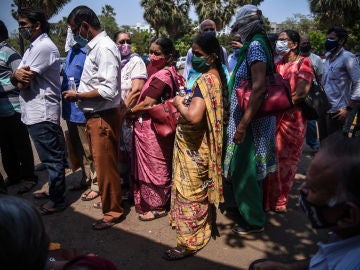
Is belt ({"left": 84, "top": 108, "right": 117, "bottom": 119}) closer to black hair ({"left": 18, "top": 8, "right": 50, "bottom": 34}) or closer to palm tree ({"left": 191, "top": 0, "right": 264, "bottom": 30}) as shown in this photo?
black hair ({"left": 18, "top": 8, "right": 50, "bottom": 34})

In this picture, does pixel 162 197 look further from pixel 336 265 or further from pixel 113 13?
pixel 113 13

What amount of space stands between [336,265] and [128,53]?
11.3 ft

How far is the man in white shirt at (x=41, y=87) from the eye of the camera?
10.6 feet

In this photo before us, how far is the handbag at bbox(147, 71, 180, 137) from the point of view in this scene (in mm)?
3081

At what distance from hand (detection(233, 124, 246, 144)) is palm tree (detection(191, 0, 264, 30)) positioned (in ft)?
102

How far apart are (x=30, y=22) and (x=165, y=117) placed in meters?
1.73

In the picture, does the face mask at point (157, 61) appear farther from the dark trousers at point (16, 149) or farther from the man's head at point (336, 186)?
the man's head at point (336, 186)

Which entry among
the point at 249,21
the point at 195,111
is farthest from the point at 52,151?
the point at 249,21

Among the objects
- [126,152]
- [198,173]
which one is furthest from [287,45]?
Answer: [126,152]

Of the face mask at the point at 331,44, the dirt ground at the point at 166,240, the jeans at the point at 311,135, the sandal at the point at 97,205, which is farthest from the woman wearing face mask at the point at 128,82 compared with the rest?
the jeans at the point at 311,135

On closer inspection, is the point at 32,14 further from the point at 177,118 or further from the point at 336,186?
the point at 336,186

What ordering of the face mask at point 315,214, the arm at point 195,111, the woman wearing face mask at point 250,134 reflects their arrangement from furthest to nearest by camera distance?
the woman wearing face mask at point 250,134
the arm at point 195,111
the face mask at point 315,214

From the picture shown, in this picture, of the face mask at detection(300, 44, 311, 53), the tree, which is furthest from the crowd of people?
the tree

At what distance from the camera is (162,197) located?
351cm
